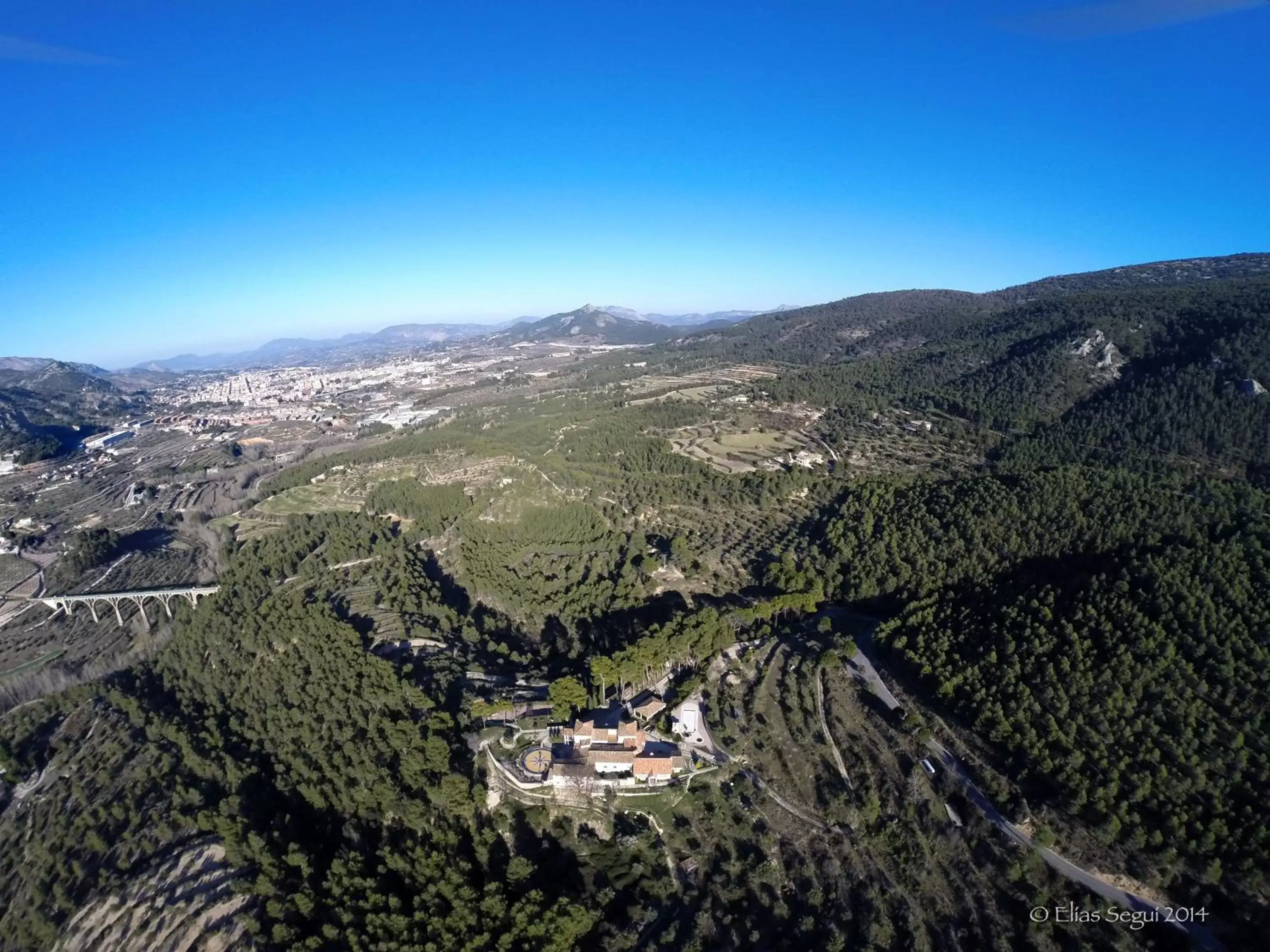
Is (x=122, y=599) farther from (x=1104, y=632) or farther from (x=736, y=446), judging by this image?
(x=1104, y=632)

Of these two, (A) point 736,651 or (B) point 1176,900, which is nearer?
(B) point 1176,900

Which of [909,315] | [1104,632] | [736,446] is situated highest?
[909,315]

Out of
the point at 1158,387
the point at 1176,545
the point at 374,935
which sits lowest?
the point at 374,935

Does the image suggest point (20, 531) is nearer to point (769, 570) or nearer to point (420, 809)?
point (420, 809)

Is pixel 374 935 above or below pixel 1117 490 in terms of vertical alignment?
below

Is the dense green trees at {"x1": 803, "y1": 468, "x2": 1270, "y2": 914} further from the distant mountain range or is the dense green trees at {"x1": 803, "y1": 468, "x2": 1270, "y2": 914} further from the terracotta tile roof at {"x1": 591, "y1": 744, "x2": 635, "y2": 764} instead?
the distant mountain range

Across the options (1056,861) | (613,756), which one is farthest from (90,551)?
(1056,861)

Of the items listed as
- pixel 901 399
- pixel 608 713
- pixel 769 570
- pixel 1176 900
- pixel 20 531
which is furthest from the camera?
pixel 901 399

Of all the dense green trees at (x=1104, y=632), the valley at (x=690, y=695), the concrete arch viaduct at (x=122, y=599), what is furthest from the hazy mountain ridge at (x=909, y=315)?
the concrete arch viaduct at (x=122, y=599)

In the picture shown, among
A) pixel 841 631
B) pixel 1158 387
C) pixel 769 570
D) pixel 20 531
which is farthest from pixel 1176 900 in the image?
pixel 20 531

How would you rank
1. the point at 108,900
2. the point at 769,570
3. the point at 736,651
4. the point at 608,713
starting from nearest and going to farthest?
the point at 108,900 < the point at 608,713 < the point at 736,651 < the point at 769,570
